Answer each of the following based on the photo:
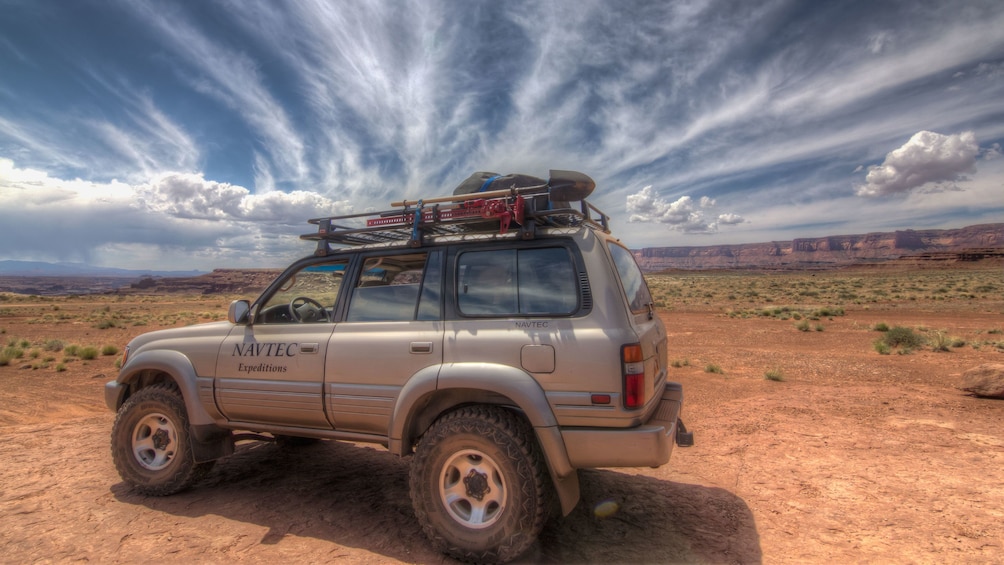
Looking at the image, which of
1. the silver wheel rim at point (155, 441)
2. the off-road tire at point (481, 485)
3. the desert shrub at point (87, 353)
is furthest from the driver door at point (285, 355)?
the desert shrub at point (87, 353)

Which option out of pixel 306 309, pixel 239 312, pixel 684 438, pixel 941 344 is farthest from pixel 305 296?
pixel 941 344

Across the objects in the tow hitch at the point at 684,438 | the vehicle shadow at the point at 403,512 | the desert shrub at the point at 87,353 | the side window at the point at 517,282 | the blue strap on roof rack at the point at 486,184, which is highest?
the blue strap on roof rack at the point at 486,184

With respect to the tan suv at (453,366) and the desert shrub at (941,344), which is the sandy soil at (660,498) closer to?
the tan suv at (453,366)

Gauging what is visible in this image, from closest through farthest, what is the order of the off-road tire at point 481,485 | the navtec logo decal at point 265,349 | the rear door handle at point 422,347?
the off-road tire at point 481,485
the rear door handle at point 422,347
the navtec logo decal at point 265,349

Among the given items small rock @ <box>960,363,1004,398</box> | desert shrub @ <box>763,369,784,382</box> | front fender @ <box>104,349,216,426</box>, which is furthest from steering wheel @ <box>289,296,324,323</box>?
small rock @ <box>960,363,1004,398</box>

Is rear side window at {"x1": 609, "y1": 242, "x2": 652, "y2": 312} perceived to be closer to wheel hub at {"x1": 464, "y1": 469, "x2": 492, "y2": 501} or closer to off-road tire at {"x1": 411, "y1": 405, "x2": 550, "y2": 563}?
off-road tire at {"x1": 411, "y1": 405, "x2": 550, "y2": 563}

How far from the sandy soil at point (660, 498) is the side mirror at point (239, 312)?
1528 mm

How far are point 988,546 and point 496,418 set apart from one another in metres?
3.39

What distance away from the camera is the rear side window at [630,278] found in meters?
3.61

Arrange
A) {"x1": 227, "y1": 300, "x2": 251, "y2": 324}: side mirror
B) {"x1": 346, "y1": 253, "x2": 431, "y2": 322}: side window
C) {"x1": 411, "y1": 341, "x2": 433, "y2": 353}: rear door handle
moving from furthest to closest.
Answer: {"x1": 227, "y1": 300, "x2": 251, "y2": 324}: side mirror → {"x1": 346, "y1": 253, "x2": 431, "y2": 322}: side window → {"x1": 411, "y1": 341, "x2": 433, "y2": 353}: rear door handle

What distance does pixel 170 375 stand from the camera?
4.42 m

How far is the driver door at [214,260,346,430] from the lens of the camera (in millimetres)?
3875

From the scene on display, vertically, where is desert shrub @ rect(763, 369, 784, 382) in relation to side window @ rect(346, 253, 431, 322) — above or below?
below

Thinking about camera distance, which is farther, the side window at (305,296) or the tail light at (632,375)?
the side window at (305,296)
